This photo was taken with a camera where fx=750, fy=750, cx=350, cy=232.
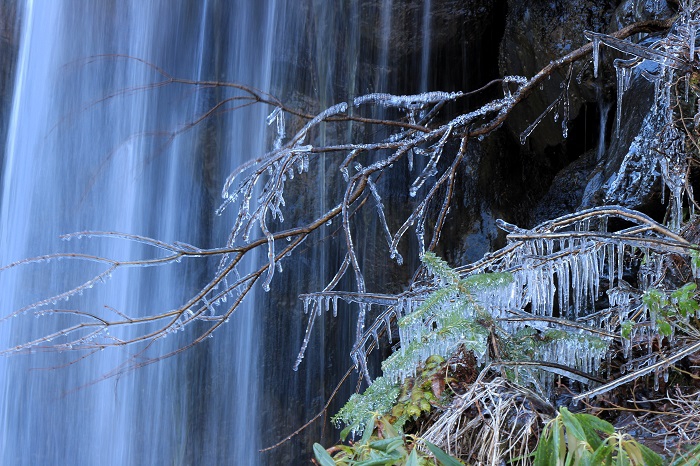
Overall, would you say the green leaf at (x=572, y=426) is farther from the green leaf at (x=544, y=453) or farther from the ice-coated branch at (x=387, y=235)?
the ice-coated branch at (x=387, y=235)

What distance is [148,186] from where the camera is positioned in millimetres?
5992

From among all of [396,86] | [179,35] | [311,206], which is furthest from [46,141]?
[396,86]

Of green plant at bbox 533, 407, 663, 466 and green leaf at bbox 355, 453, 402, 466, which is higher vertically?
green plant at bbox 533, 407, 663, 466

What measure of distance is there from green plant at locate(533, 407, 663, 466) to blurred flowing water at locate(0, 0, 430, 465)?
14.1ft

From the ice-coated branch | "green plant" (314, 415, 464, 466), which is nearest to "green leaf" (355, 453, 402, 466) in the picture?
"green plant" (314, 415, 464, 466)

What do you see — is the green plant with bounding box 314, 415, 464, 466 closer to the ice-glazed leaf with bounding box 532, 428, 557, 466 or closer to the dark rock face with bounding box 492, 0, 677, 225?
the ice-glazed leaf with bounding box 532, 428, 557, 466

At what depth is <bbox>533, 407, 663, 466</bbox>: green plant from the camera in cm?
144

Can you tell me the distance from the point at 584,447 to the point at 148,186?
198 inches

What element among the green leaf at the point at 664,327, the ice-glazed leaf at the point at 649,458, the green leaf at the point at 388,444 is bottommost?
the green leaf at the point at 388,444

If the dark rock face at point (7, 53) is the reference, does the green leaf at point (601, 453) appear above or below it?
below

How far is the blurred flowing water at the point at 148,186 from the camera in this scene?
19.0 ft

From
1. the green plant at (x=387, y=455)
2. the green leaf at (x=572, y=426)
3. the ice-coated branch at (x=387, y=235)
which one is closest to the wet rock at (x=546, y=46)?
the ice-coated branch at (x=387, y=235)

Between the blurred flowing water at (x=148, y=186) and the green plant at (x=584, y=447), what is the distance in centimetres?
430

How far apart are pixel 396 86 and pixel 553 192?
1.61 metres
